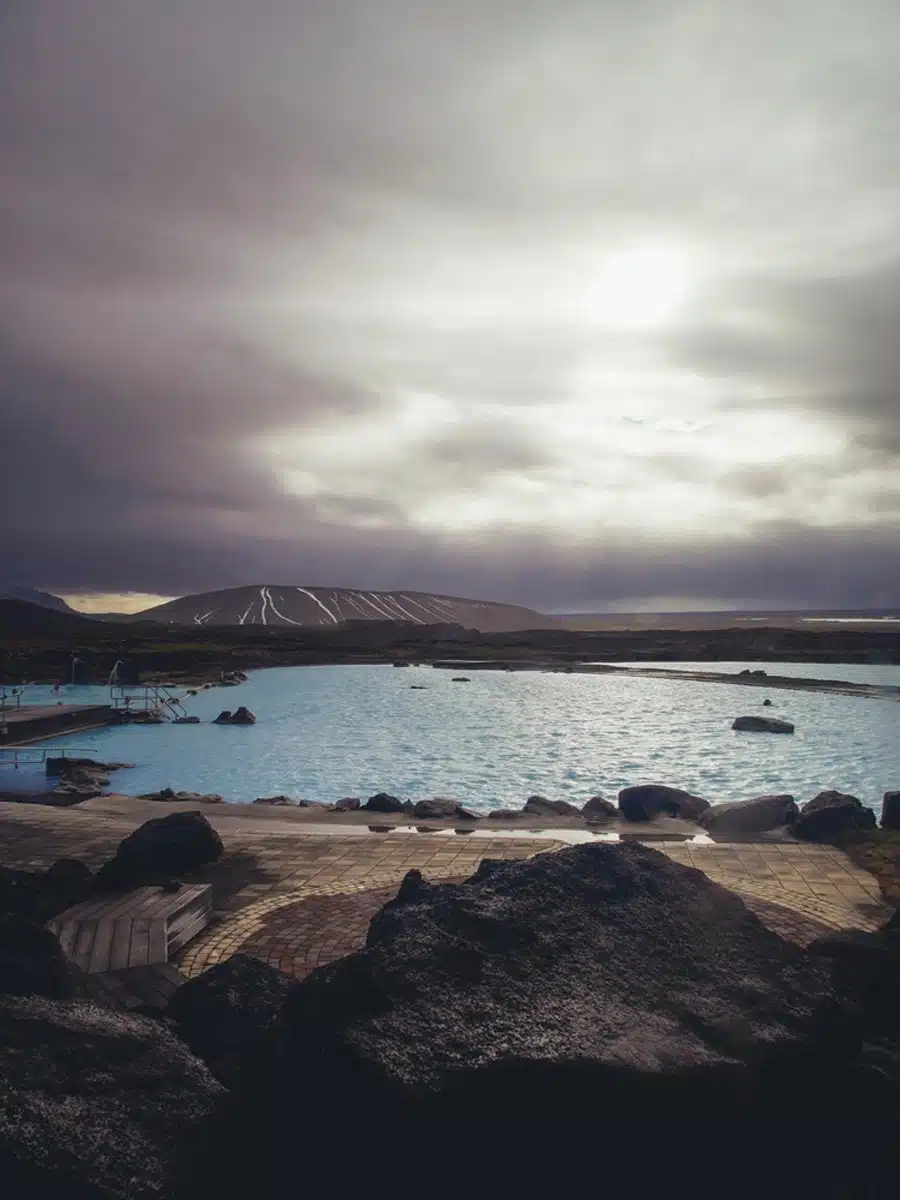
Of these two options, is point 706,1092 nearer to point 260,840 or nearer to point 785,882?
point 785,882

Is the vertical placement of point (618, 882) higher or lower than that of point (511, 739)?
higher

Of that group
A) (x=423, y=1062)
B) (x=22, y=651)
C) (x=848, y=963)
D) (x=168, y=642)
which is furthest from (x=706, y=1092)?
(x=168, y=642)

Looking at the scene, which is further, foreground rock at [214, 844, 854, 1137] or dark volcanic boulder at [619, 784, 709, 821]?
dark volcanic boulder at [619, 784, 709, 821]

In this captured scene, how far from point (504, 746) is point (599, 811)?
46.1 ft

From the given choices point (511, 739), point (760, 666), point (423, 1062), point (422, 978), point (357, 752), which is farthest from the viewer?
point (760, 666)

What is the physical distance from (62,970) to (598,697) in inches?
1699

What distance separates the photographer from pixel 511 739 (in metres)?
31.0

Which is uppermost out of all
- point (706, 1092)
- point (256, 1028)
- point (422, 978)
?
point (422, 978)

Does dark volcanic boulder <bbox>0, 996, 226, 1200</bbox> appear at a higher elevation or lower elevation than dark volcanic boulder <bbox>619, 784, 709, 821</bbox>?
higher

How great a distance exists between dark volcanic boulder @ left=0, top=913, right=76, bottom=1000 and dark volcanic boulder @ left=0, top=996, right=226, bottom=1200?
229 millimetres

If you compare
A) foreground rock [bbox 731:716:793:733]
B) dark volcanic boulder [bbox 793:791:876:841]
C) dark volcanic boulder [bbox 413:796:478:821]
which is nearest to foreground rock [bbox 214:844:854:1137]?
dark volcanic boulder [bbox 793:791:876:841]

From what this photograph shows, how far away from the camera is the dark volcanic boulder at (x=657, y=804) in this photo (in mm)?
15078

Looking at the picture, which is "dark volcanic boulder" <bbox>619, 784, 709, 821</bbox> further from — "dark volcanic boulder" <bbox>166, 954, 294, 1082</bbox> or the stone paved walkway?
"dark volcanic boulder" <bbox>166, 954, 294, 1082</bbox>

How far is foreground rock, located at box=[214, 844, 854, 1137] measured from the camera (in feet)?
10.3
